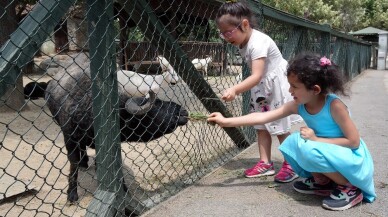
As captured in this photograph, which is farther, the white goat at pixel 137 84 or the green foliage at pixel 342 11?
the green foliage at pixel 342 11

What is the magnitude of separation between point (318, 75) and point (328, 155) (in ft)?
1.58

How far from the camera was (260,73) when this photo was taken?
3043 millimetres

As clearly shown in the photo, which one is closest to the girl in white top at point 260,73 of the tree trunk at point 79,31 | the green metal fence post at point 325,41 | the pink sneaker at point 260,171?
the pink sneaker at point 260,171

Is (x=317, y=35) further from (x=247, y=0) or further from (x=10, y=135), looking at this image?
(x=10, y=135)

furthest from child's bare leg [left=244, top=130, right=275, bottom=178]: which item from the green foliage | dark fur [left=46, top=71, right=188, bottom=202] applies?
the green foliage

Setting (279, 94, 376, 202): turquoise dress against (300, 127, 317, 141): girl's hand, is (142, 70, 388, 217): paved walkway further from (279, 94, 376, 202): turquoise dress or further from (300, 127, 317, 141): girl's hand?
(300, 127, 317, 141): girl's hand

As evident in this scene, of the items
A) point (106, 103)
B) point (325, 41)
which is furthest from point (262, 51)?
point (325, 41)

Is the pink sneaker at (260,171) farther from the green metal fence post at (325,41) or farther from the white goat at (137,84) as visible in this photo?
the green metal fence post at (325,41)

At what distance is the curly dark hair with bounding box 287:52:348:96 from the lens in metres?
2.57

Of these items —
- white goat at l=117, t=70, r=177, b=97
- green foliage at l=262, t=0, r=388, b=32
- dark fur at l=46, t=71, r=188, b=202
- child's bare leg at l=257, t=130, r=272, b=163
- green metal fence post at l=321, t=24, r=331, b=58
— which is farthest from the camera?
green foliage at l=262, t=0, r=388, b=32

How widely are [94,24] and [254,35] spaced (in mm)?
1363

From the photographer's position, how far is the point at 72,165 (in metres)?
3.43

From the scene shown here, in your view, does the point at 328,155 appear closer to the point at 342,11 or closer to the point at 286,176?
the point at 286,176

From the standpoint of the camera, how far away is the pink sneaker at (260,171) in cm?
332
